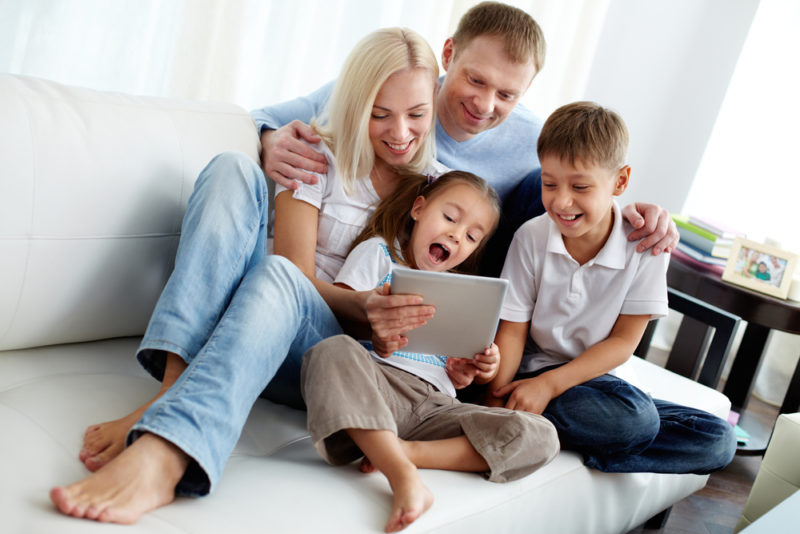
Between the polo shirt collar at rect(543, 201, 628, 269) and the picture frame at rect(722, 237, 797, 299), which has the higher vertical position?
the polo shirt collar at rect(543, 201, 628, 269)

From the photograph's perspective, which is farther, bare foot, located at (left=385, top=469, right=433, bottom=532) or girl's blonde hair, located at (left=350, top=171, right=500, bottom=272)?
girl's blonde hair, located at (left=350, top=171, right=500, bottom=272)

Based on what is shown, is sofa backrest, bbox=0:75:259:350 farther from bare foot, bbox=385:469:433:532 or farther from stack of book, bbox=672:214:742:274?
stack of book, bbox=672:214:742:274

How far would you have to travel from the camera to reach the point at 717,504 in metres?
2.04

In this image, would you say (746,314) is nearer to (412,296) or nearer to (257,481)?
(412,296)

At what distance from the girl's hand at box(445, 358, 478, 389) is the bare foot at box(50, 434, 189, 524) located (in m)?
0.60

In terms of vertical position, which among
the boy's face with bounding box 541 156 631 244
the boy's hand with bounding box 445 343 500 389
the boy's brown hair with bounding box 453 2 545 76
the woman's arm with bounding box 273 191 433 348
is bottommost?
the boy's hand with bounding box 445 343 500 389

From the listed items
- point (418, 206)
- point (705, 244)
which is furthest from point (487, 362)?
point (705, 244)

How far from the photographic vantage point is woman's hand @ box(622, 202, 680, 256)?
1.55 meters

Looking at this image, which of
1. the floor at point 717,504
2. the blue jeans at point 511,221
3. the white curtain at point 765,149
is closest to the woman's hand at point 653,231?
the blue jeans at point 511,221

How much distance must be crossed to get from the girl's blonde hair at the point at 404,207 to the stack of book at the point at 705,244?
115 centimetres

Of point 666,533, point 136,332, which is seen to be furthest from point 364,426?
point 666,533

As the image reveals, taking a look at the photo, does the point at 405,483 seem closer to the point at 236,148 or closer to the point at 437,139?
the point at 236,148

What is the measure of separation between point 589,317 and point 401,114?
0.57m

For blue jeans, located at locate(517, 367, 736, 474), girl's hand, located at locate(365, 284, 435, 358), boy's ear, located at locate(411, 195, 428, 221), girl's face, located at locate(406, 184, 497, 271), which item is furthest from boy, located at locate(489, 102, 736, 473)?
girl's hand, located at locate(365, 284, 435, 358)
